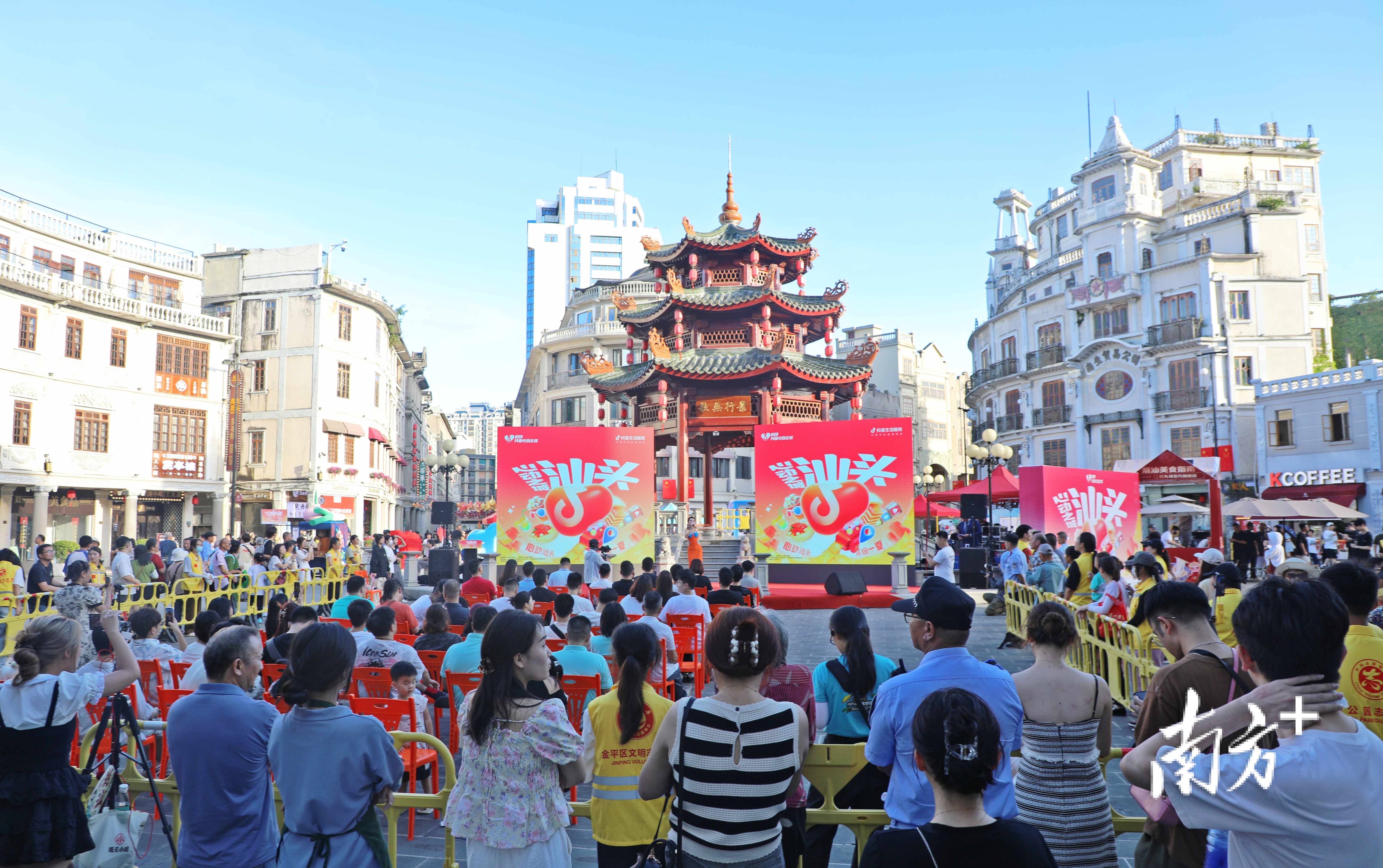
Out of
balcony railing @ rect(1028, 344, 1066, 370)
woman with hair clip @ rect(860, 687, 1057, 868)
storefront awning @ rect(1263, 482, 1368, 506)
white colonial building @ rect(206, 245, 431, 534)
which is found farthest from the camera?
balcony railing @ rect(1028, 344, 1066, 370)

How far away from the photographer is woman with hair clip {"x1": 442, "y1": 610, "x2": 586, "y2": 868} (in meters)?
3.28

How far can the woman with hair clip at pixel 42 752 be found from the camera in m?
3.74

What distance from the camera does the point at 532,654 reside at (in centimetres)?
336

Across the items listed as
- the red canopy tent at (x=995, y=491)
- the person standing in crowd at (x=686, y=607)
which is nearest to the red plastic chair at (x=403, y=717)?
the person standing in crowd at (x=686, y=607)

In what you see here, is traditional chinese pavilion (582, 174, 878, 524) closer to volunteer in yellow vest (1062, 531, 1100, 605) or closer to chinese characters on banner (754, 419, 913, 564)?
chinese characters on banner (754, 419, 913, 564)

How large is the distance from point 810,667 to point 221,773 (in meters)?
9.66

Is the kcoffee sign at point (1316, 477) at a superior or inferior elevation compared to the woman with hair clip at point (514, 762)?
superior

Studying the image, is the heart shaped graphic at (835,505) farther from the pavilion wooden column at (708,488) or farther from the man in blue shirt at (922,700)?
the man in blue shirt at (922,700)

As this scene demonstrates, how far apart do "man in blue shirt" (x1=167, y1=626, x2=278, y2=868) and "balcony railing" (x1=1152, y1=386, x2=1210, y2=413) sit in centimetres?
4462

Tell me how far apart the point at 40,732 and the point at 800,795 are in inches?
141

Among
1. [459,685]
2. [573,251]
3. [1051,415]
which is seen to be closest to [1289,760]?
[459,685]

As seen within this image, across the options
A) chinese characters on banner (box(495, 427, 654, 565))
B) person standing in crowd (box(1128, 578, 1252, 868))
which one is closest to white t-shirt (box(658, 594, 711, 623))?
person standing in crowd (box(1128, 578, 1252, 868))

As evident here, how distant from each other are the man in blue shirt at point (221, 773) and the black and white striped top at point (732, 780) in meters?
1.89

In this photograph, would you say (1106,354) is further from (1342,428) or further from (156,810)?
(156,810)
